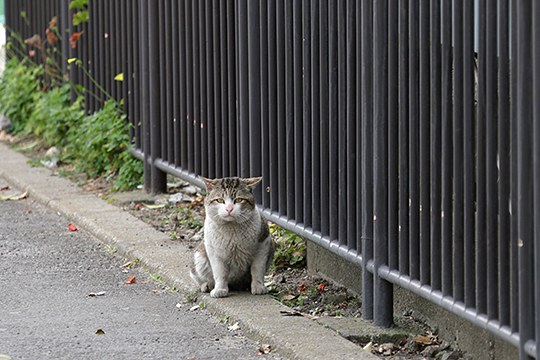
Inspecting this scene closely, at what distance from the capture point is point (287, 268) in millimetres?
6582

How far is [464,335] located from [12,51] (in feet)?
27.7

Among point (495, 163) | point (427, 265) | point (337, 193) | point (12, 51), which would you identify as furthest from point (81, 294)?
point (12, 51)

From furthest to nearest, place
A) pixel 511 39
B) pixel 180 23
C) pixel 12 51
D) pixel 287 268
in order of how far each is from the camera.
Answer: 1. pixel 12 51
2. pixel 180 23
3. pixel 287 268
4. pixel 511 39

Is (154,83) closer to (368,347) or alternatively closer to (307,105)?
(307,105)

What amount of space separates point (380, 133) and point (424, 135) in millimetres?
335

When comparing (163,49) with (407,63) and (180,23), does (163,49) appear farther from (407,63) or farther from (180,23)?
(407,63)

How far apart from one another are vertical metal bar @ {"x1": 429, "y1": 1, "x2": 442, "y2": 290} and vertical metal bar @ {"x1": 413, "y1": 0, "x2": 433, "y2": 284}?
0.05 metres

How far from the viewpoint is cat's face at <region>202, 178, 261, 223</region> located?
5.74 metres

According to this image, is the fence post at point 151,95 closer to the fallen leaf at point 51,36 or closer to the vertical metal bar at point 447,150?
the fallen leaf at point 51,36

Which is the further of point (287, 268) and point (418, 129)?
point (287, 268)

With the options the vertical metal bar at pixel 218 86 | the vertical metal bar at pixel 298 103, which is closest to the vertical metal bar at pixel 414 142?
the vertical metal bar at pixel 298 103

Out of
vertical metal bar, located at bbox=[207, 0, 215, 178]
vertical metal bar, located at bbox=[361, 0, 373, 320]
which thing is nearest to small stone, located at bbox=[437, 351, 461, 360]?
vertical metal bar, located at bbox=[361, 0, 373, 320]

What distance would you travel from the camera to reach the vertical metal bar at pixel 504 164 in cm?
412

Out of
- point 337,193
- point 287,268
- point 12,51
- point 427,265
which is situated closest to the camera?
point 427,265
